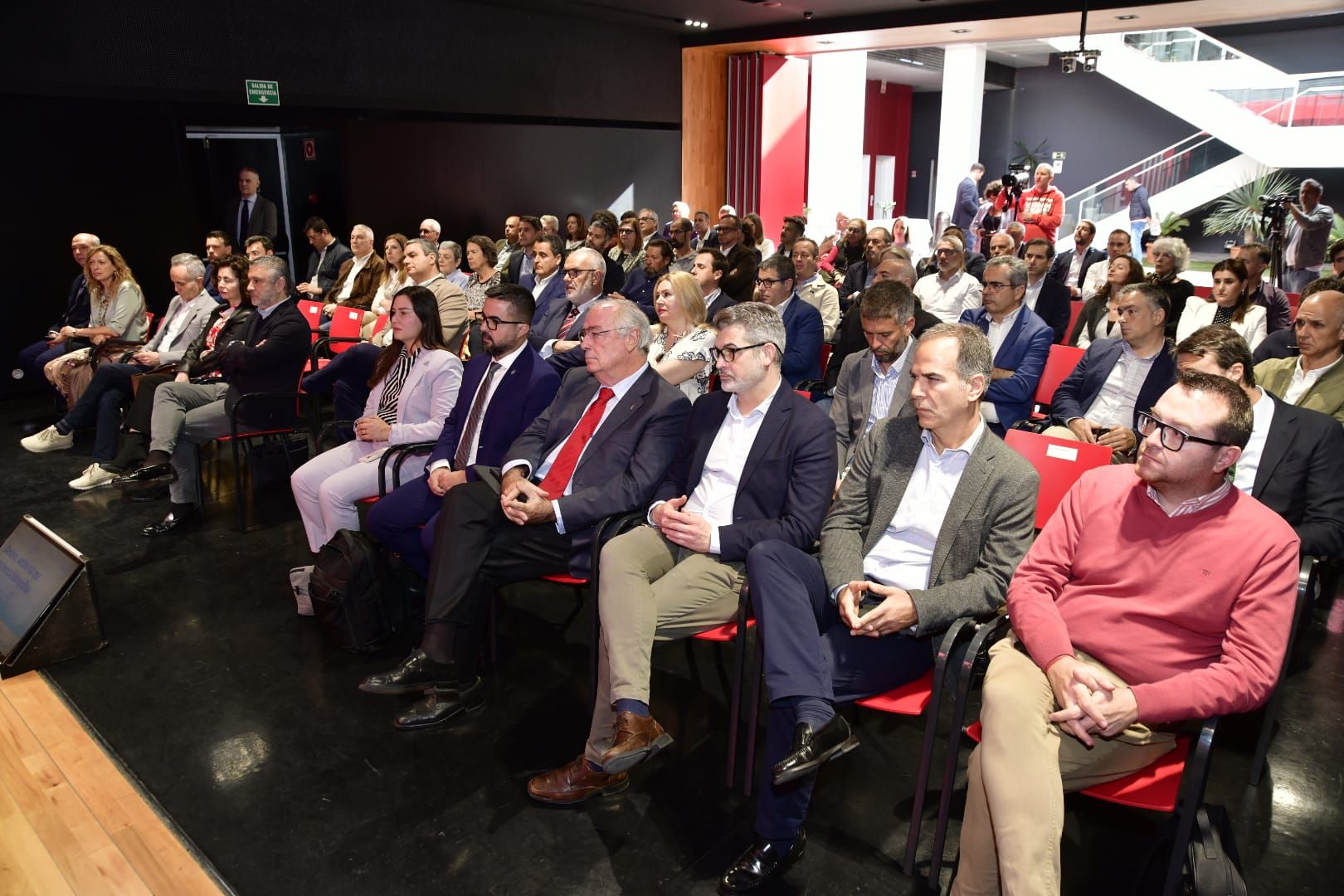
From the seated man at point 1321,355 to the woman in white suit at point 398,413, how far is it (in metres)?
3.55

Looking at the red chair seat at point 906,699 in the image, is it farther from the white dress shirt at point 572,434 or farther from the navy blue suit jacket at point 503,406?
the navy blue suit jacket at point 503,406

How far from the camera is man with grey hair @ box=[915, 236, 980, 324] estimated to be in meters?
5.84

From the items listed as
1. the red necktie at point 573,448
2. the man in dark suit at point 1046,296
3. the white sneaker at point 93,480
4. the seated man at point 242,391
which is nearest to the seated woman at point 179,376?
the white sneaker at point 93,480

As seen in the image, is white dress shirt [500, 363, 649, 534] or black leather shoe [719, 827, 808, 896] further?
white dress shirt [500, 363, 649, 534]

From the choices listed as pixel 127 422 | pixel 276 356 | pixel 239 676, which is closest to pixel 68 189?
pixel 127 422

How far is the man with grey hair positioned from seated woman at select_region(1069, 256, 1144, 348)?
73 centimetres

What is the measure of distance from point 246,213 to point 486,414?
20.7ft

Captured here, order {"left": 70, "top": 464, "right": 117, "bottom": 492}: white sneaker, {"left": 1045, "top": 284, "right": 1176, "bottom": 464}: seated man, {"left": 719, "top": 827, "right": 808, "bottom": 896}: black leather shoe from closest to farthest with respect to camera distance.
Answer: {"left": 719, "top": 827, "right": 808, "bottom": 896}: black leather shoe → {"left": 1045, "top": 284, "right": 1176, "bottom": 464}: seated man → {"left": 70, "top": 464, "right": 117, "bottom": 492}: white sneaker

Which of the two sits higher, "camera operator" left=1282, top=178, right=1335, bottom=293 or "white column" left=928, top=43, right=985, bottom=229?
"white column" left=928, top=43, right=985, bottom=229

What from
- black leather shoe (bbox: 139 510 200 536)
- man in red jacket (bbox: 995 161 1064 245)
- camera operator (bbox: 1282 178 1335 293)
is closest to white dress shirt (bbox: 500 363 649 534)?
black leather shoe (bbox: 139 510 200 536)

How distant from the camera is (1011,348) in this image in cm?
451

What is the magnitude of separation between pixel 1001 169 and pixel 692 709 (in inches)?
787

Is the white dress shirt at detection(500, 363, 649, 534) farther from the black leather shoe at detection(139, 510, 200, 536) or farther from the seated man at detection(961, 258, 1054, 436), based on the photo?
the black leather shoe at detection(139, 510, 200, 536)

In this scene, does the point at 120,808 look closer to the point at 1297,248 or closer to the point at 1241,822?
the point at 1241,822
